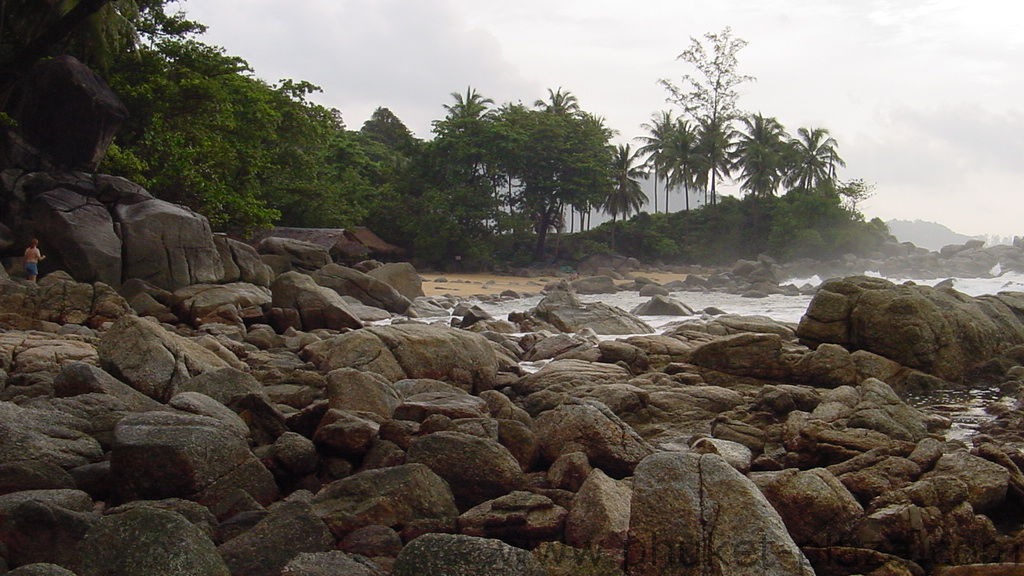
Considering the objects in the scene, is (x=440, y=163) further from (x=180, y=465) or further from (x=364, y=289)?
(x=180, y=465)

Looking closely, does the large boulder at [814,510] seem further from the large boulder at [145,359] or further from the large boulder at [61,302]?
the large boulder at [61,302]

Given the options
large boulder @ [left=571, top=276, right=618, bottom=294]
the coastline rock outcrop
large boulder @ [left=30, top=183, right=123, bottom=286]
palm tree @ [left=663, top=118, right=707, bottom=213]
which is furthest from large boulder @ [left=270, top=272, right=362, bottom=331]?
palm tree @ [left=663, top=118, right=707, bottom=213]

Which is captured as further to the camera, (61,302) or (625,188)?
(625,188)

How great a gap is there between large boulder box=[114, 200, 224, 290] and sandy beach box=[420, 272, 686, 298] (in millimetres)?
13746

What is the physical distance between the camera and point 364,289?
22672 millimetres

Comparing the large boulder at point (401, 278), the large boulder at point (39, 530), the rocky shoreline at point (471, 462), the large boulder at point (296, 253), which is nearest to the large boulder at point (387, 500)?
the rocky shoreline at point (471, 462)

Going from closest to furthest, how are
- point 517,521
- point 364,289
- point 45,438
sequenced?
point 517,521
point 45,438
point 364,289

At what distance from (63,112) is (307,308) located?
7956 mm

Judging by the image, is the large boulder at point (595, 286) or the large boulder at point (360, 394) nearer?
the large boulder at point (360, 394)

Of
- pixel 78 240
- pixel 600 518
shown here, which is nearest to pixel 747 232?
pixel 78 240

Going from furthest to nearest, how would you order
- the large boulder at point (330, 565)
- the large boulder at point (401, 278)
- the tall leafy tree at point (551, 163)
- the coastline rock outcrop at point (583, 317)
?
the tall leafy tree at point (551, 163), the large boulder at point (401, 278), the coastline rock outcrop at point (583, 317), the large boulder at point (330, 565)

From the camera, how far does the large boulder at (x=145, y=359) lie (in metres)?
7.93

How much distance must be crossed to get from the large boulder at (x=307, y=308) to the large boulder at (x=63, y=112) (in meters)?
6.46

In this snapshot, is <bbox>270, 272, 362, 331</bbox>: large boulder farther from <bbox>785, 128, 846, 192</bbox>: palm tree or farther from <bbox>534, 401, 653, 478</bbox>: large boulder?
<bbox>785, 128, 846, 192</bbox>: palm tree
